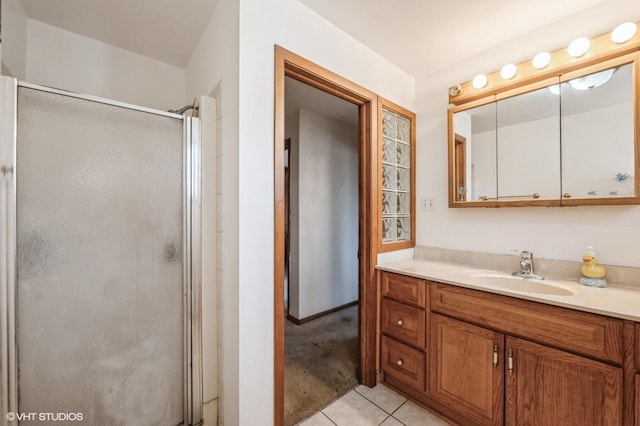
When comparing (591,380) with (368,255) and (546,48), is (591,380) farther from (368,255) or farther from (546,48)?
(546,48)

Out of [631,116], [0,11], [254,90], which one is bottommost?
[631,116]

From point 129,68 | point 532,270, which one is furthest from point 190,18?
point 532,270

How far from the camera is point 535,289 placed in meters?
1.47

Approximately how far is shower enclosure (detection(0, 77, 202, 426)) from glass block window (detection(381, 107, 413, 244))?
1326 mm

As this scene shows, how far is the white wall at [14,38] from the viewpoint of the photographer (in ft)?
4.10

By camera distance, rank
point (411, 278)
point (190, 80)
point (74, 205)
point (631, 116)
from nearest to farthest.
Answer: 1. point (74, 205)
2. point (631, 116)
3. point (411, 278)
4. point (190, 80)

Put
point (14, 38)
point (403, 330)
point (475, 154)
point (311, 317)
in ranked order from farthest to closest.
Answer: point (311, 317)
point (475, 154)
point (403, 330)
point (14, 38)

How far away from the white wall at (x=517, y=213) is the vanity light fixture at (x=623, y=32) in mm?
103

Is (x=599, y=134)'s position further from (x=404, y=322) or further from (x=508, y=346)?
Answer: (x=404, y=322)

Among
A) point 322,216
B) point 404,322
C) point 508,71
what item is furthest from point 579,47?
point 322,216

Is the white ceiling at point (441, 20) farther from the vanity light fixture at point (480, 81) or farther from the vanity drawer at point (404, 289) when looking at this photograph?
the vanity drawer at point (404, 289)

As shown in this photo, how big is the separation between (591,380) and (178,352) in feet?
6.25

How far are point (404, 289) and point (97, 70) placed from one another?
2565 millimetres

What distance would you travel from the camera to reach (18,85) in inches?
40.1
